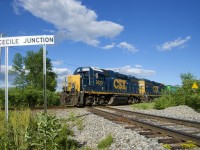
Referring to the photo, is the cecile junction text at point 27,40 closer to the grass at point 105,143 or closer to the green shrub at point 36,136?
the green shrub at point 36,136

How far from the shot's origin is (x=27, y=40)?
807 cm

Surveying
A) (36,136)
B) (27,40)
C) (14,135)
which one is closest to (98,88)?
(27,40)

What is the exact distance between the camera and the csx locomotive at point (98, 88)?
78.3 ft

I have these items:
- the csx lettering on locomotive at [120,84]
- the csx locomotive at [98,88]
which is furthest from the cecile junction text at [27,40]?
the csx lettering on locomotive at [120,84]

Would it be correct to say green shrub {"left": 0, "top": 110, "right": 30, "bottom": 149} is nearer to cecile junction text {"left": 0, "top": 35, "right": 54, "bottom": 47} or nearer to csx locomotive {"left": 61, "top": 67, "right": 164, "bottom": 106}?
cecile junction text {"left": 0, "top": 35, "right": 54, "bottom": 47}

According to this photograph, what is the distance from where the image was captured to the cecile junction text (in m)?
7.78

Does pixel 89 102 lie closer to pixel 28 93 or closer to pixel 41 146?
pixel 28 93

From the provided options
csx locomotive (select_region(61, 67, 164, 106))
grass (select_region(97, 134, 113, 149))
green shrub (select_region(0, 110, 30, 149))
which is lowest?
grass (select_region(97, 134, 113, 149))

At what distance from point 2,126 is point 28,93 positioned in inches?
762

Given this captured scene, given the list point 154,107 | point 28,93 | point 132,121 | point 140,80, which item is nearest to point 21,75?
point 140,80

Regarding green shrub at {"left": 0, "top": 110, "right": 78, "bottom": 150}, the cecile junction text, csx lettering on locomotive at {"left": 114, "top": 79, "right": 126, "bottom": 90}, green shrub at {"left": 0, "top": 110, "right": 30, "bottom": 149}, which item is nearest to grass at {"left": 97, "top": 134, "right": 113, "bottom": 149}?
green shrub at {"left": 0, "top": 110, "right": 78, "bottom": 150}

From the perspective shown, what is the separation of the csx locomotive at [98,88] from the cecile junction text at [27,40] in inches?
600

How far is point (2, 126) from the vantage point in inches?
275

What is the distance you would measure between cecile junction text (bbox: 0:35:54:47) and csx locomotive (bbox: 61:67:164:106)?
15.2 metres
